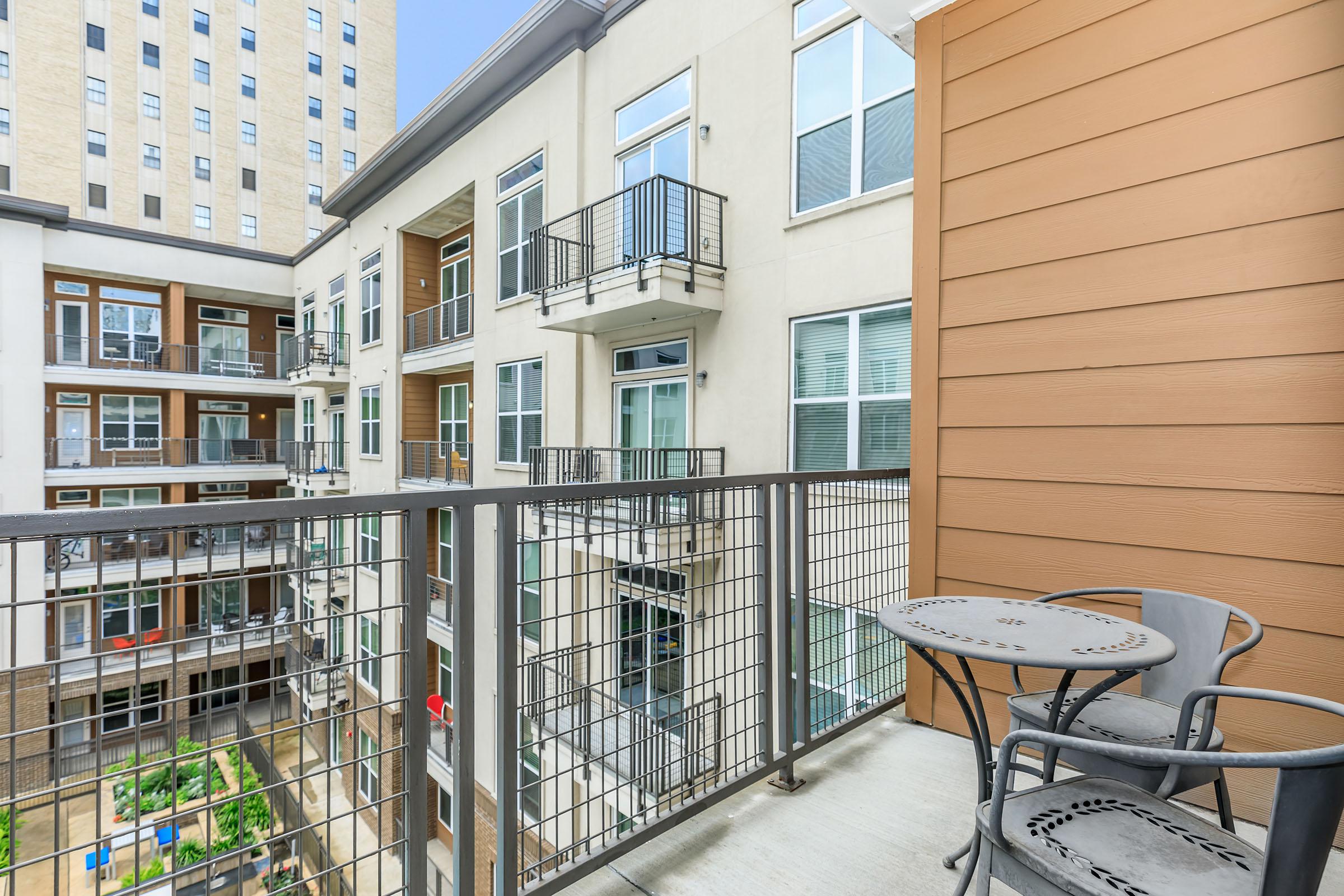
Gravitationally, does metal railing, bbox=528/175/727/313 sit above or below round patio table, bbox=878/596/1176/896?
above

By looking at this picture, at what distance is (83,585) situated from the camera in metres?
12.8

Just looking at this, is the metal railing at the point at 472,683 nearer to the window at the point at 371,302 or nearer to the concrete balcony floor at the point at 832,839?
the concrete balcony floor at the point at 832,839

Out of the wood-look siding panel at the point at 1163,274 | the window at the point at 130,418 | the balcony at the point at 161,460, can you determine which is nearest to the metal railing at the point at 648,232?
the wood-look siding panel at the point at 1163,274

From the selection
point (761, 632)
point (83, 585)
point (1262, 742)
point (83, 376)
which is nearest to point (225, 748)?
point (761, 632)

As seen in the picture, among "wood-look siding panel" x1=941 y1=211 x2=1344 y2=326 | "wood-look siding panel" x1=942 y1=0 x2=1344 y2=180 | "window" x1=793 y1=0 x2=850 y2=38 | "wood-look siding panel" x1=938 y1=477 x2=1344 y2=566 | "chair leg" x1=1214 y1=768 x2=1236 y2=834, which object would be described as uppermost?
"window" x1=793 y1=0 x2=850 y2=38

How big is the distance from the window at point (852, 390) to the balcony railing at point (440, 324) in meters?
6.52

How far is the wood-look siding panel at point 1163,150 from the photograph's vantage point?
6.55ft

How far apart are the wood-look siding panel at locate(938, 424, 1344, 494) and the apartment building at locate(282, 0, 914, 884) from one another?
0.97m

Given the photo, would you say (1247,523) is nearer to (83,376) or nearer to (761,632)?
(761,632)

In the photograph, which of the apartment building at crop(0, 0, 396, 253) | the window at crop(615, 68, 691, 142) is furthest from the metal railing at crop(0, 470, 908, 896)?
the apartment building at crop(0, 0, 396, 253)

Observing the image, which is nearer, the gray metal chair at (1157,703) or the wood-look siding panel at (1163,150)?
the gray metal chair at (1157,703)

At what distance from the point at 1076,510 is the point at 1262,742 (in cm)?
88

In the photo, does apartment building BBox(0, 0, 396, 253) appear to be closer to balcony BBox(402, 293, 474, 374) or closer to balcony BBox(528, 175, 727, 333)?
balcony BBox(402, 293, 474, 374)

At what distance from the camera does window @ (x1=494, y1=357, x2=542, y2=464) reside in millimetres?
8641
